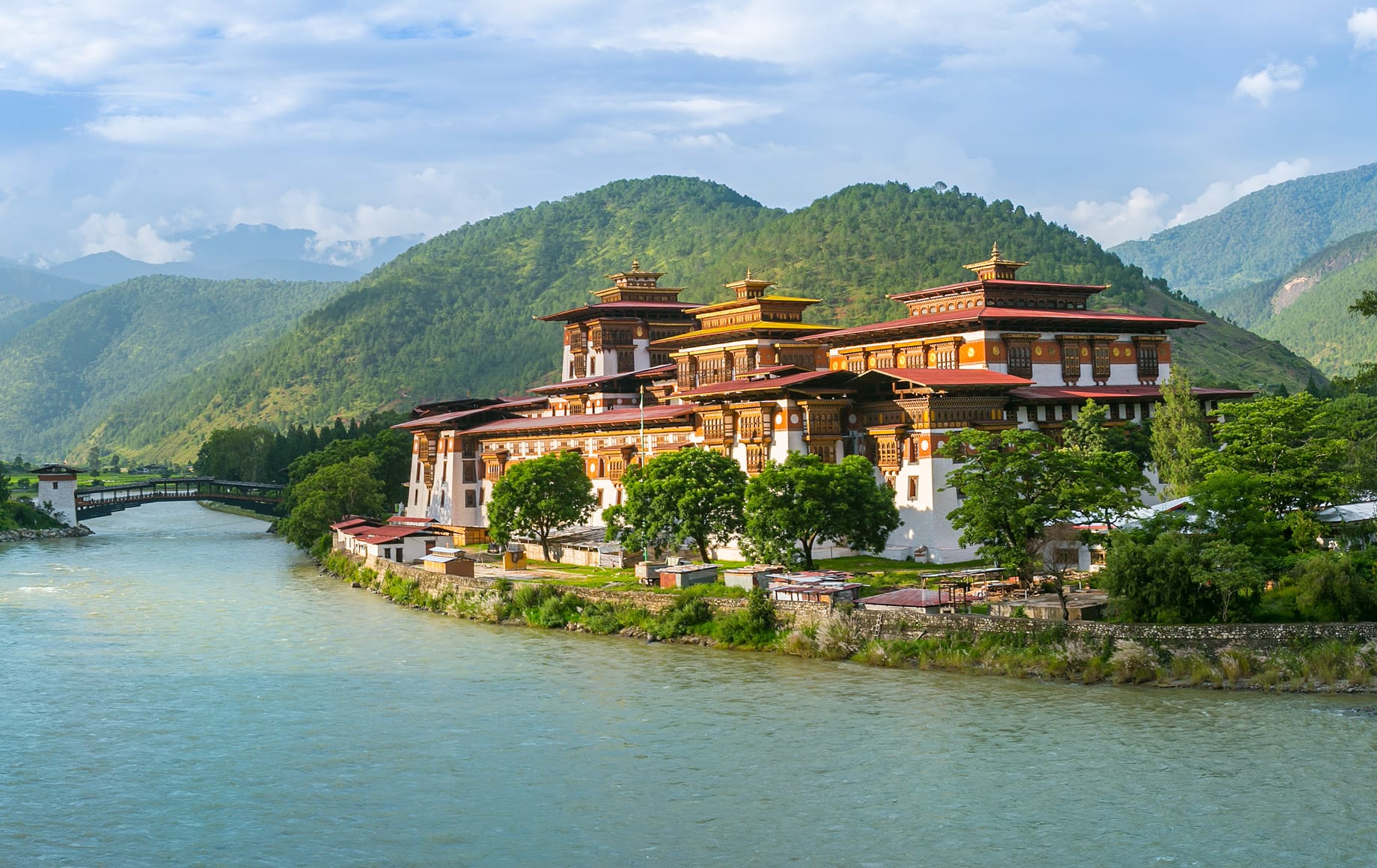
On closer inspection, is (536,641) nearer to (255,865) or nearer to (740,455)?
(740,455)

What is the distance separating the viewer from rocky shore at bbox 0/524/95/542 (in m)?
117

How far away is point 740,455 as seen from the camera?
2810 inches

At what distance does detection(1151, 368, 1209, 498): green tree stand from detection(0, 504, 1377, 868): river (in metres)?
22.7

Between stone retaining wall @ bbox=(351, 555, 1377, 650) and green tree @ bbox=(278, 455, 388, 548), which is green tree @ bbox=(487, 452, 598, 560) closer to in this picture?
stone retaining wall @ bbox=(351, 555, 1377, 650)

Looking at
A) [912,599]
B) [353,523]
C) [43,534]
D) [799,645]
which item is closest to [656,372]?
[353,523]

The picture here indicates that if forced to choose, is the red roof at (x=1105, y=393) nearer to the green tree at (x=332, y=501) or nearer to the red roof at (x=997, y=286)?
the red roof at (x=997, y=286)

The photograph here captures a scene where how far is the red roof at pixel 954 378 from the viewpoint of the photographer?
65.2 m

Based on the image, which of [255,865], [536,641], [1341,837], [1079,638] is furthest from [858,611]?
[255,865]

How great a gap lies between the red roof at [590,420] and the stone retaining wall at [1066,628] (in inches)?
905

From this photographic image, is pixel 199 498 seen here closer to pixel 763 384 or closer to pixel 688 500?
pixel 763 384

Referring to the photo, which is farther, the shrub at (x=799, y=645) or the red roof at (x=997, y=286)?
the red roof at (x=997, y=286)

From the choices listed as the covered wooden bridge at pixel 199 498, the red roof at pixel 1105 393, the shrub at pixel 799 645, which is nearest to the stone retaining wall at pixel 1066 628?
the shrub at pixel 799 645

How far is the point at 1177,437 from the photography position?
67.4 m

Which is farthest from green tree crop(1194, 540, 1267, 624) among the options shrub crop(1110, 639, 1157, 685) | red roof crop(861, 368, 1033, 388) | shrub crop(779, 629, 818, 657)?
red roof crop(861, 368, 1033, 388)
